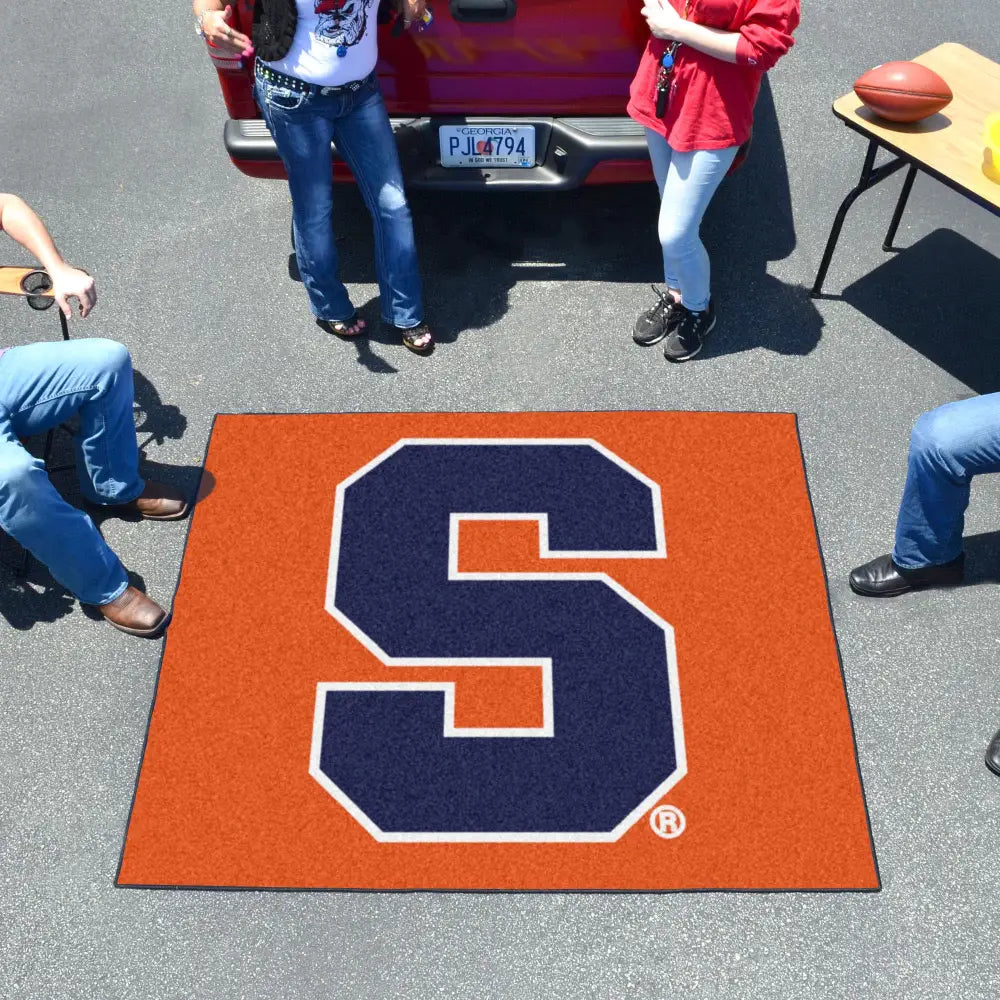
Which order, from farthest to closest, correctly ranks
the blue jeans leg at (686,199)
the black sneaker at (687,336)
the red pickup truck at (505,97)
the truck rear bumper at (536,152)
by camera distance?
the black sneaker at (687,336)
the truck rear bumper at (536,152)
the red pickup truck at (505,97)
the blue jeans leg at (686,199)

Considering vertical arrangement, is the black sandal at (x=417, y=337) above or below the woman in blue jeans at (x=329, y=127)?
below

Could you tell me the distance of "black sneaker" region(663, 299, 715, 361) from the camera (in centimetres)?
401

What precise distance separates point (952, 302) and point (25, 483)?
3.44 meters

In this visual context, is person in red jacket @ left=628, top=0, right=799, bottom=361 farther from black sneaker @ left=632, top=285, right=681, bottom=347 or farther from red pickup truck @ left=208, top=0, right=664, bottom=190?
red pickup truck @ left=208, top=0, right=664, bottom=190

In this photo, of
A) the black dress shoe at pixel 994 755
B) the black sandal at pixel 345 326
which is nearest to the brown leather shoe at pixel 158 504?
the black sandal at pixel 345 326

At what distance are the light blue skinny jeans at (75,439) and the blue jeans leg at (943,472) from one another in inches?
96.5

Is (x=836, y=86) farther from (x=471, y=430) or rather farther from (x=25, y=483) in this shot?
(x=25, y=483)

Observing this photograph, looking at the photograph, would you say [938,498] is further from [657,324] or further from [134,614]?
[134,614]

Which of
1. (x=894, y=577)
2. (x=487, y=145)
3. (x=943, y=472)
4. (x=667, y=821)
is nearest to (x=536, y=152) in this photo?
(x=487, y=145)

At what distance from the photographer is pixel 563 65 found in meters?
3.72

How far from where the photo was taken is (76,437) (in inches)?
136

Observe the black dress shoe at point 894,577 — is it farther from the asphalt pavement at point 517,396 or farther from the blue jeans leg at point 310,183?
the blue jeans leg at point 310,183

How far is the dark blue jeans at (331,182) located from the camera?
344 centimetres

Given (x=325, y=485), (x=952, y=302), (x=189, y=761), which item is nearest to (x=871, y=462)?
(x=952, y=302)
